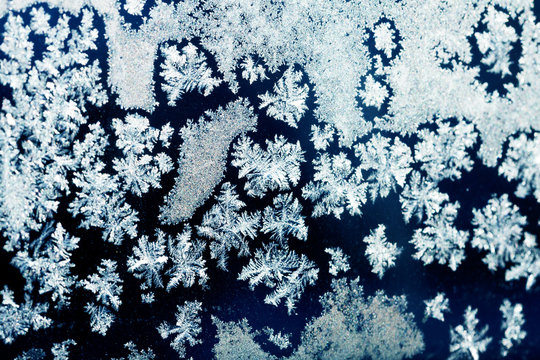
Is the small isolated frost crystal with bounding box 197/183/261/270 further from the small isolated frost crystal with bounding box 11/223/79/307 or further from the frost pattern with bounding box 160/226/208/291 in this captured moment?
the small isolated frost crystal with bounding box 11/223/79/307

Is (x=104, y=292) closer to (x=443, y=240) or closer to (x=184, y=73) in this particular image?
(x=184, y=73)

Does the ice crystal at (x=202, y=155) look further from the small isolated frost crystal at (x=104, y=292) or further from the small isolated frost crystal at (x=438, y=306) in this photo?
the small isolated frost crystal at (x=438, y=306)

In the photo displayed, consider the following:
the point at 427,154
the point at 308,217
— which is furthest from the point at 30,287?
the point at 427,154

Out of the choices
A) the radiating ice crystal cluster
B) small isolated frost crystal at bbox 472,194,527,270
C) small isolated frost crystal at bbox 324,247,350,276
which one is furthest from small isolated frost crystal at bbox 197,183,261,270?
small isolated frost crystal at bbox 472,194,527,270

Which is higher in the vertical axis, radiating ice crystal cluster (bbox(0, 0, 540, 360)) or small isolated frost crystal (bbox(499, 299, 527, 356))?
radiating ice crystal cluster (bbox(0, 0, 540, 360))

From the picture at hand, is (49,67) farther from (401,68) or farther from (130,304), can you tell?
A: (401,68)

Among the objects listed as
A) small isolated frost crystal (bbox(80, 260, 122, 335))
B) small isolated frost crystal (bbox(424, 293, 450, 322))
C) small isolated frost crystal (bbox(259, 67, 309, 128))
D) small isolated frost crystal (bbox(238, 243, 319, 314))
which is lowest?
small isolated frost crystal (bbox(424, 293, 450, 322))
